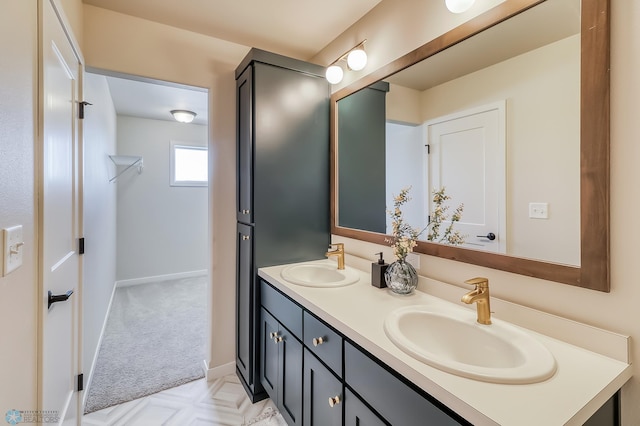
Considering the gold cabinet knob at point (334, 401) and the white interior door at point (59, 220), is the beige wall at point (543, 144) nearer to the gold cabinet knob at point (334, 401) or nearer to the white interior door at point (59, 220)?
the gold cabinet knob at point (334, 401)

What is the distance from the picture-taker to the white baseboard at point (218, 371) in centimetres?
214

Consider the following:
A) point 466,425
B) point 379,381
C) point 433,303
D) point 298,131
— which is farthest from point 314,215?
point 466,425

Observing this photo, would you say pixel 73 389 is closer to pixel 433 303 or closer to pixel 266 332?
pixel 266 332

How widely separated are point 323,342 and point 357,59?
5.26 ft

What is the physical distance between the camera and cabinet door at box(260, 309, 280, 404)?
1664 millimetres

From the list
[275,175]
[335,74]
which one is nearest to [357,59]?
[335,74]

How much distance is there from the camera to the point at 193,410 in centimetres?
183

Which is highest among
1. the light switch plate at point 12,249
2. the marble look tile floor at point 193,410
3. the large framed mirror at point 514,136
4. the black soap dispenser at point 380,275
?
the large framed mirror at point 514,136

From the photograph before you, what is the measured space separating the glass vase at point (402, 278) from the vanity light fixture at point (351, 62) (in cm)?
122

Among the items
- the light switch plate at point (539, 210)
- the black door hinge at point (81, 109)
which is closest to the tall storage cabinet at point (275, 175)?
the black door hinge at point (81, 109)

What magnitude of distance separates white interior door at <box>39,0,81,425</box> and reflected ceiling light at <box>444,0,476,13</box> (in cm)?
154

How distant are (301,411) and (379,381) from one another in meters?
0.67

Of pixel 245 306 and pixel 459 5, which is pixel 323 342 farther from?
pixel 459 5

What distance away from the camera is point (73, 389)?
153 centimetres
